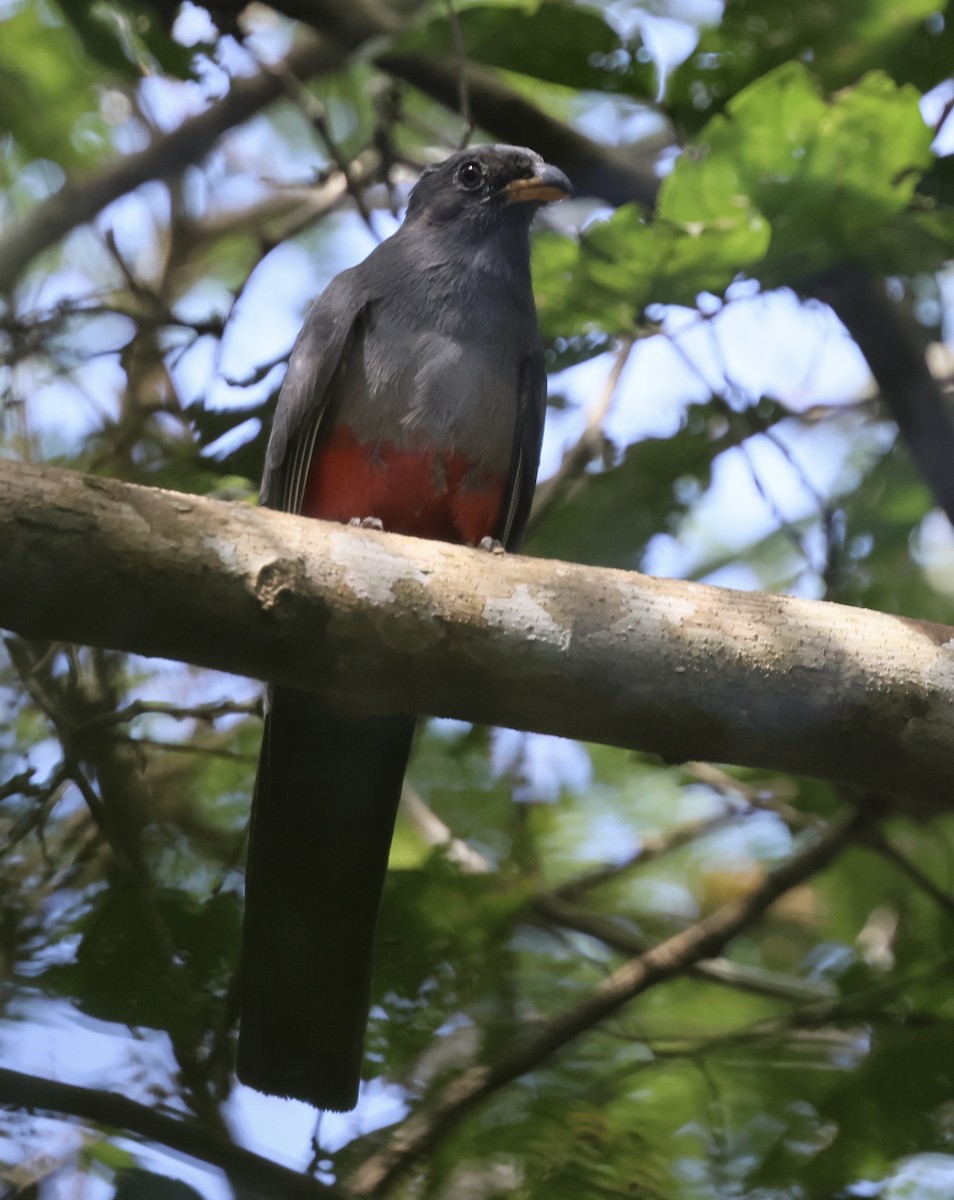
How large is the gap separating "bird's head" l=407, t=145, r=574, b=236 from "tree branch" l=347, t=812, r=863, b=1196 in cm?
235

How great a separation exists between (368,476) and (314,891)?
1.24 metres

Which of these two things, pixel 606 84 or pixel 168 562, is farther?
pixel 606 84

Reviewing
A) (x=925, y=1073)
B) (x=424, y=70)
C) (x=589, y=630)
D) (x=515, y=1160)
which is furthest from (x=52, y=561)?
(x=424, y=70)

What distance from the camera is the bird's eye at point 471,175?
483cm

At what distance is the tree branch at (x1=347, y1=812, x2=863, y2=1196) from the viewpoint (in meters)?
3.45

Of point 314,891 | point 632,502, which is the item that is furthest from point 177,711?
point 632,502

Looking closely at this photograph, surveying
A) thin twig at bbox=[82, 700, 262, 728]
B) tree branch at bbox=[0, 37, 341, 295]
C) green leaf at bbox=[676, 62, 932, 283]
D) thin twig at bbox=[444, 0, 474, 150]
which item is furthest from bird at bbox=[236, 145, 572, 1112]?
tree branch at bbox=[0, 37, 341, 295]

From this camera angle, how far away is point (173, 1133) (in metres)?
3.15

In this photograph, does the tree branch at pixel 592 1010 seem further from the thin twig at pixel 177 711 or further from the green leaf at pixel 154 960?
the thin twig at pixel 177 711

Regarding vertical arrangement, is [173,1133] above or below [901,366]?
below

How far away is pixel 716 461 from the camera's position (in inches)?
193

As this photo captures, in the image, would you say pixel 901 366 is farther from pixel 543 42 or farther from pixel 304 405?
pixel 304 405

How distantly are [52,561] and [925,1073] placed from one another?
8.24 feet

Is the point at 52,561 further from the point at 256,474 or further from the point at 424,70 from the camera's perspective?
the point at 424,70
